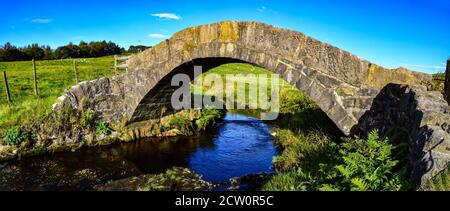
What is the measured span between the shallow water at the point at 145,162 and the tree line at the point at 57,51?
32055 millimetres

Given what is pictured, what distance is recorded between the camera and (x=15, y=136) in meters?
12.3

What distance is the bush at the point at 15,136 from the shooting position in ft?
40.1

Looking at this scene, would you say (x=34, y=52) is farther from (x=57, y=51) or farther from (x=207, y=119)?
(x=207, y=119)

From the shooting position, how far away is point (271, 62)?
9789mm

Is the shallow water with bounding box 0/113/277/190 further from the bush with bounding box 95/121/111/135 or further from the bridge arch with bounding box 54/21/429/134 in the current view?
the bridge arch with bounding box 54/21/429/134

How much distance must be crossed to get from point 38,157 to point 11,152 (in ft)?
2.66

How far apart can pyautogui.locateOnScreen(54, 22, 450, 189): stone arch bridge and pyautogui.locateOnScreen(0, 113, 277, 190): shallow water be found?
2032mm

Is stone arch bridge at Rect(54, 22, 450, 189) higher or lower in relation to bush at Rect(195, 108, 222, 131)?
higher

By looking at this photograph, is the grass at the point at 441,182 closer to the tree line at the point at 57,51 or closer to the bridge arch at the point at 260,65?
the bridge arch at the point at 260,65

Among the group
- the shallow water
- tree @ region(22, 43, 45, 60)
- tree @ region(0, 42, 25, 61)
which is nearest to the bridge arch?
the shallow water

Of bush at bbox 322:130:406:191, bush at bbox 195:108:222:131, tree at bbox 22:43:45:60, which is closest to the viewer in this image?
bush at bbox 322:130:406:191

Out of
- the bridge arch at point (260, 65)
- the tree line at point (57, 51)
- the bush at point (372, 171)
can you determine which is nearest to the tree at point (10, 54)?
the tree line at point (57, 51)

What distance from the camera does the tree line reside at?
4526cm
